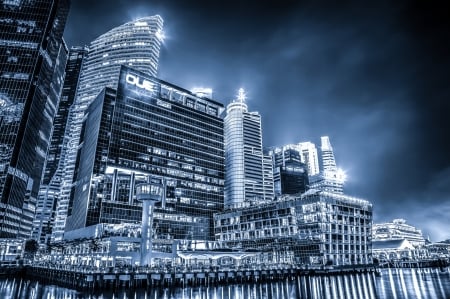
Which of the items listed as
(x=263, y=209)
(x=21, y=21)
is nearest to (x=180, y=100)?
(x=263, y=209)

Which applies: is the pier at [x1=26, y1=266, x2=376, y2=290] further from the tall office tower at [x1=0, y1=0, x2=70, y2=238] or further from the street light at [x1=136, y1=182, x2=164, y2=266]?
the tall office tower at [x1=0, y1=0, x2=70, y2=238]

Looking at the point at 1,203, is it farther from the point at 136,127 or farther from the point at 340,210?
the point at 340,210

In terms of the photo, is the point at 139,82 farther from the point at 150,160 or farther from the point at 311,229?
the point at 311,229

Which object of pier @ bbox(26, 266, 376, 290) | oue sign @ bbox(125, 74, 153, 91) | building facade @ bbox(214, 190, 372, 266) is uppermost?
oue sign @ bbox(125, 74, 153, 91)

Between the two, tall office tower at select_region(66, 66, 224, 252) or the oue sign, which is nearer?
tall office tower at select_region(66, 66, 224, 252)

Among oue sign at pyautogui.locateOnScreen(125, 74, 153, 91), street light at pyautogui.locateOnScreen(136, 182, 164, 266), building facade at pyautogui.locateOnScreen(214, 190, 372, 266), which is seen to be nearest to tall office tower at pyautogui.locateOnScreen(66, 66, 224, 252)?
oue sign at pyautogui.locateOnScreen(125, 74, 153, 91)

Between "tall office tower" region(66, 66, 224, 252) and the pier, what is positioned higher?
"tall office tower" region(66, 66, 224, 252)

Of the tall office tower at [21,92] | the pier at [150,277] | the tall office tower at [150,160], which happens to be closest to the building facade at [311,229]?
the pier at [150,277]

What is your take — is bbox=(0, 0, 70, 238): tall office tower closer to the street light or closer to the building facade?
the street light

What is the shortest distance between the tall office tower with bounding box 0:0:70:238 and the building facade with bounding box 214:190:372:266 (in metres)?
115

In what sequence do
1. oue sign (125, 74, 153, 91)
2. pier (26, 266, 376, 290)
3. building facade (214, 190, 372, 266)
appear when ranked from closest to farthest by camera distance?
pier (26, 266, 376, 290) → building facade (214, 190, 372, 266) → oue sign (125, 74, 153, 91)

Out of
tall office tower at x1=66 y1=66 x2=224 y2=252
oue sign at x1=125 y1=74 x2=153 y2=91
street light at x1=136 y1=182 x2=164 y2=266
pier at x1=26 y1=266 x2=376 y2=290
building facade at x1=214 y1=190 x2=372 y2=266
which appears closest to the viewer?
pier at x1=26 y1=266 x2=376 y2=290

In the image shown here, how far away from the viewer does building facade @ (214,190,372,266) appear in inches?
4589

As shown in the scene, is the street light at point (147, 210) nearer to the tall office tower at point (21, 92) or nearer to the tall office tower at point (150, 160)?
the tall office tower at point (150, 160)
